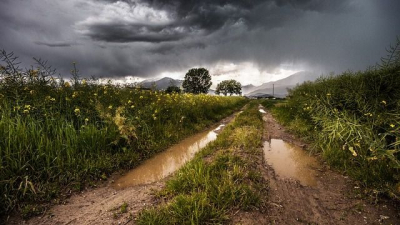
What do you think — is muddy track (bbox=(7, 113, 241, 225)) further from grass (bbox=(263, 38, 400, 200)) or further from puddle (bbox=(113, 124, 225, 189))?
grass (bbox=(263, 38, 400, 200))

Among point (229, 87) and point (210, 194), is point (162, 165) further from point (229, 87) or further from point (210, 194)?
point (229, 87)

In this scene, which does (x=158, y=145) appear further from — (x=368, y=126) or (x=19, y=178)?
(x=368, y=126)

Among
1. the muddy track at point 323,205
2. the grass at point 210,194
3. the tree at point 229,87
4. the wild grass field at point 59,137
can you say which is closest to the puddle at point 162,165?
the wild grass field at point 59,137

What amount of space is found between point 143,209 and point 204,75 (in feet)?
224

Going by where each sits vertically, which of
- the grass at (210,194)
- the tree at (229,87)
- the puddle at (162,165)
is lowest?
the puddle at (162,165)

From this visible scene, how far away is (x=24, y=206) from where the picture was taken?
341cm

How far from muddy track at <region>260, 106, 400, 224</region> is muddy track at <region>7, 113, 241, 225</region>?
202 cm

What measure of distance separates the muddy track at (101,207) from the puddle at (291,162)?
2.95 meters

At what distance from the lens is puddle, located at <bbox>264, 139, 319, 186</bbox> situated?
4.68 meters

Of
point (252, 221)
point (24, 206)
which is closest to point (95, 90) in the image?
point (24, 206)

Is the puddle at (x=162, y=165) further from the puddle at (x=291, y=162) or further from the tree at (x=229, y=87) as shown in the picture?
the tree at (x=229, y=87)

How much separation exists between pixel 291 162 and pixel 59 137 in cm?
596

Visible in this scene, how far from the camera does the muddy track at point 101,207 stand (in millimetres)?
3145

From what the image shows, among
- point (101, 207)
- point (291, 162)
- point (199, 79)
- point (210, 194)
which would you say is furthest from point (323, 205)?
point (199, 79)
